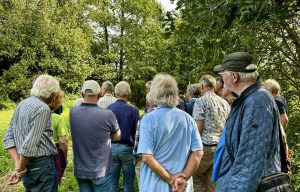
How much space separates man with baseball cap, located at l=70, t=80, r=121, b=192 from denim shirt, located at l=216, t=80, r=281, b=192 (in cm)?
231

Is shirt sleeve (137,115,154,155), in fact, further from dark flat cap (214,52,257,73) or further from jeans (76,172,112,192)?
jeans (76,172,112,192)

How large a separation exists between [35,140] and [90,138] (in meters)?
0.89

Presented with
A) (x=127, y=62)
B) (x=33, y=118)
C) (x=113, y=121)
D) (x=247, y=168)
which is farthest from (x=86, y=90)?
(x=127, y=62)

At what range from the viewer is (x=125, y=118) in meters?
5.97

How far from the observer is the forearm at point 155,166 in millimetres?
3652

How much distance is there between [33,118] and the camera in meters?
4.13

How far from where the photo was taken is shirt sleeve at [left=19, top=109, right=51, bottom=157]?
4.11 m

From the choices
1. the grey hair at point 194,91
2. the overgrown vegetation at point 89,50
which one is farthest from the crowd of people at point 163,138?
the overgrown vegetation at point 89,50

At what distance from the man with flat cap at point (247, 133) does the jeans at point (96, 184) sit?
224cm

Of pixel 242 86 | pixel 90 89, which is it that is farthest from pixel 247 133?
pixel 90 89

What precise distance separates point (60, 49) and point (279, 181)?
30.3 metres

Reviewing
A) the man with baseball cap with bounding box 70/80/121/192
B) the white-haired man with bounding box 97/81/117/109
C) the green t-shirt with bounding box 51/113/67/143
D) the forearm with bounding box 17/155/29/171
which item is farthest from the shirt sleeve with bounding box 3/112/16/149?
the white-haired man with bounding box 97/81/117/109

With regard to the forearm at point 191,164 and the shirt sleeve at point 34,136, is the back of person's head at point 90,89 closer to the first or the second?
the shirt sleeve at point 34,136

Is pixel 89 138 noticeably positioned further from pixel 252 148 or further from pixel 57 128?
pixel 252 148
